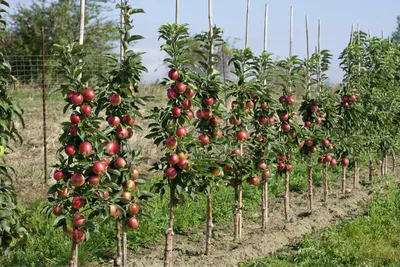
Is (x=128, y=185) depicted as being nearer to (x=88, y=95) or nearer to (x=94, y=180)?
(x=94, y=180)

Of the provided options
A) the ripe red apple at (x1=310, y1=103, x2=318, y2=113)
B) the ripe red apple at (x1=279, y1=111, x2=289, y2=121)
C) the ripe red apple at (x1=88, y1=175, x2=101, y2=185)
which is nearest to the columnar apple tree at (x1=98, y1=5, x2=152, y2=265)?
the ripe red apple at (x1=88, y1=175, x2=101, y2=185)

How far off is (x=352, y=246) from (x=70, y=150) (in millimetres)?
3211

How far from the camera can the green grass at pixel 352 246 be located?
15.9 ft

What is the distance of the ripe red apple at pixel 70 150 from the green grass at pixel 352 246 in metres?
2.13

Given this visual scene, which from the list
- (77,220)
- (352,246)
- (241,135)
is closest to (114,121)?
(77,220)

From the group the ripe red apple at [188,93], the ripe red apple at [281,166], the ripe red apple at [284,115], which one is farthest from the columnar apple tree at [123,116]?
the ripe red apple at [281,166]

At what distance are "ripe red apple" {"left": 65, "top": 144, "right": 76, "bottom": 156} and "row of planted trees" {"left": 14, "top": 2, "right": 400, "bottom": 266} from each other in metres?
0.01

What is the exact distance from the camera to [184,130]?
4129mm

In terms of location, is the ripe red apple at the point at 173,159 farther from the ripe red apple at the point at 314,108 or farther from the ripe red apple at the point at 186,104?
the ripe red apple at the point at 314,108

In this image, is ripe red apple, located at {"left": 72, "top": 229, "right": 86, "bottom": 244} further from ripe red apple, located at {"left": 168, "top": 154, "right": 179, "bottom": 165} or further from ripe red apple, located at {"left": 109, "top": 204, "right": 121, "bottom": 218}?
ripe red apple, located at {"left": 168, "top": 154, "right": 179, "bottom": 165}

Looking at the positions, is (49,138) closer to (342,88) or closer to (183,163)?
(342,88)

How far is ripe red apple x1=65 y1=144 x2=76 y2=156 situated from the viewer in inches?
137

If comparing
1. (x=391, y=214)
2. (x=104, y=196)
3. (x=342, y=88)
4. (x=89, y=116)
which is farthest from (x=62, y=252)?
(x=342, y=88)

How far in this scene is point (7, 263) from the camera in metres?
4.71
